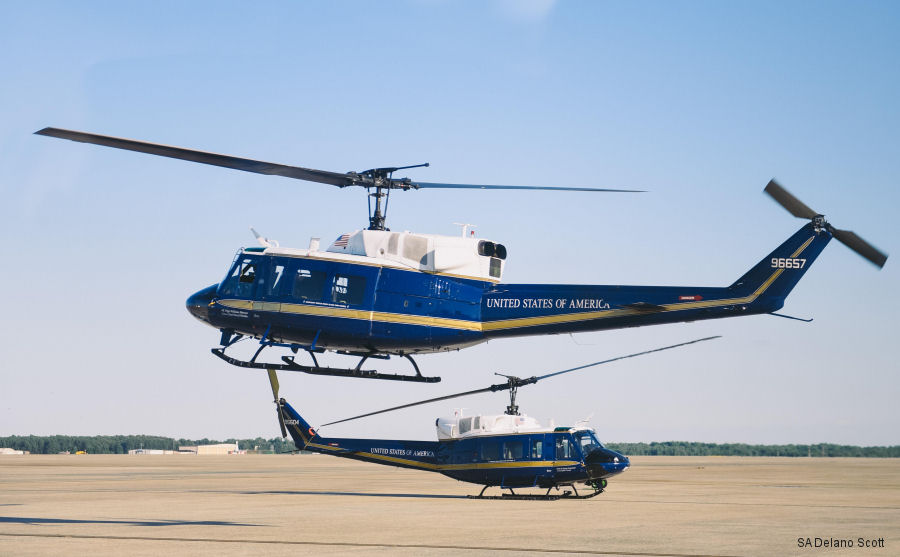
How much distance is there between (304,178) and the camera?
Result: 72.7ft

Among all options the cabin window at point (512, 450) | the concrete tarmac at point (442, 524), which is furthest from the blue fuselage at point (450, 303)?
the cabin window at point (512, 450)

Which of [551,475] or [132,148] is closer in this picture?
[132,148]

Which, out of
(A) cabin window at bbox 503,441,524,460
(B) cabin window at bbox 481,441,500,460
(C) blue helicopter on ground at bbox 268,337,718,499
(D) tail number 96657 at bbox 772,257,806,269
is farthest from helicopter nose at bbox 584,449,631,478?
(D) tail number 96657 at bbox 772,257,806,269

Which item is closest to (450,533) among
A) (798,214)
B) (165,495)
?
(798,214)

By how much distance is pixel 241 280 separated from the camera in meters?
23.0

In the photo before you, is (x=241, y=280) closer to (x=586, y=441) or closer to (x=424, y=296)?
(x=424, y=296)

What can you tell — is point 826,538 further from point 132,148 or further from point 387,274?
point 132,148

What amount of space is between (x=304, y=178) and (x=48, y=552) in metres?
9.61

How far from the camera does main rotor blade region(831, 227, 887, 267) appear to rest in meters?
21.3

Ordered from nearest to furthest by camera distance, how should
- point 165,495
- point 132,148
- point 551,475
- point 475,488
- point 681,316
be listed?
point 132,148
point 681,316
point 551,475
point 165,495
point 475,488

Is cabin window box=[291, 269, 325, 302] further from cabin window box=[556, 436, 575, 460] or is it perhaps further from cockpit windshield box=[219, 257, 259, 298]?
cabin window box=[556, 436, 575, 460]

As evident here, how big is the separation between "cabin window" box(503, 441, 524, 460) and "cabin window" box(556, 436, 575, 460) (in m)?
1.36

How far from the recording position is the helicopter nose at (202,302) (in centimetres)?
2345

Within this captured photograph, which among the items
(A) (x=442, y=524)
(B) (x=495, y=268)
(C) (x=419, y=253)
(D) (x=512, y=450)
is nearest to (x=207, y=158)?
(C) (x=419, y=253)
